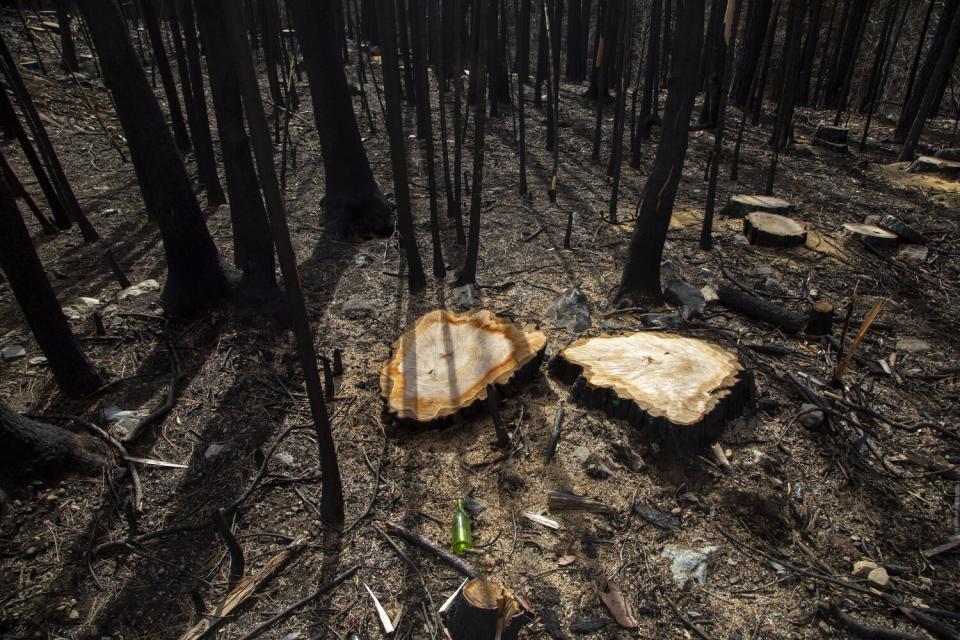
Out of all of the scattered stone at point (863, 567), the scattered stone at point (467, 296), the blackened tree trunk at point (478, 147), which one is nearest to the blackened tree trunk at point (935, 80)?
the blackened tree trunk at point (478, 147)

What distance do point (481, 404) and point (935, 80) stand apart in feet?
31.1

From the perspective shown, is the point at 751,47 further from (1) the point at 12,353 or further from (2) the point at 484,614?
(1) the point at 12,353

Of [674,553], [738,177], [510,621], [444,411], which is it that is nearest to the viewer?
[510,621]

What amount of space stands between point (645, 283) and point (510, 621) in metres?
3.23

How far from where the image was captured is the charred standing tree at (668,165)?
3953 mm

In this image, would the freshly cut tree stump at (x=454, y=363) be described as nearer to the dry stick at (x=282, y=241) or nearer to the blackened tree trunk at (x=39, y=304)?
the dry stick at (x=282, y=241)

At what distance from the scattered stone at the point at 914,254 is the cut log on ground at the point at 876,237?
13 centimetres

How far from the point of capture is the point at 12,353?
13.4 feet

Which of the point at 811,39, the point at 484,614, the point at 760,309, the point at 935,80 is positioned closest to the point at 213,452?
the point at 484,614

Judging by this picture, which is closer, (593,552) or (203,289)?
(593,552)

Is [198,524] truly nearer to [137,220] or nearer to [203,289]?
[203,289]

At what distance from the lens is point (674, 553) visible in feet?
8.84

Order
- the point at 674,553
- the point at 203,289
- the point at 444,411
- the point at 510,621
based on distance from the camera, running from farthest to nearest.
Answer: the point at 203,289 → the point at 444,411 → the point at 674,553 → the point at 510,621

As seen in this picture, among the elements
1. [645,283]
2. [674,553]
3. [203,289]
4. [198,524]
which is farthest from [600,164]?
[198,524]
